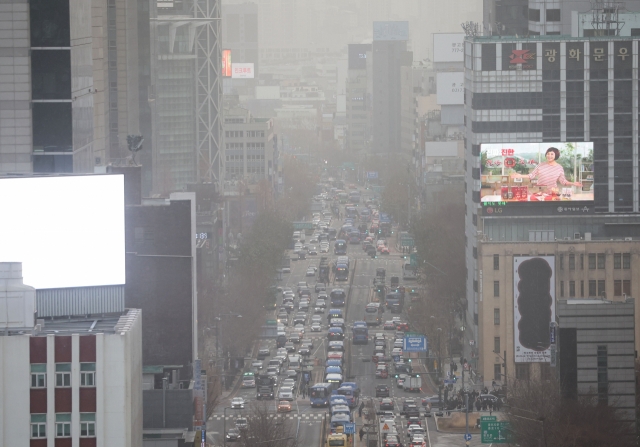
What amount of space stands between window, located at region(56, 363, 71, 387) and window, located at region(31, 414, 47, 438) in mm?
1056

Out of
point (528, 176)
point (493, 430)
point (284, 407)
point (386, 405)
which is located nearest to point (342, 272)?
point (528, 176)

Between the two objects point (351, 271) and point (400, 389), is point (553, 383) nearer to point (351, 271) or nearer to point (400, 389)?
point (400, 389)

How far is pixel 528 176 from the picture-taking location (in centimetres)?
11450

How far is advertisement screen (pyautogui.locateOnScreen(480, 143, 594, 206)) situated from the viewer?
11450 centimetres

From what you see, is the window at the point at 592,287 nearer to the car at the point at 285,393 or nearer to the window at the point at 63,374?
the car at the point at 285,393

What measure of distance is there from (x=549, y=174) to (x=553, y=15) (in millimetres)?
14184

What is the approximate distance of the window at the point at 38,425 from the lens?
50.0 m

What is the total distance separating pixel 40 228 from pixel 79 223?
1.27 metres

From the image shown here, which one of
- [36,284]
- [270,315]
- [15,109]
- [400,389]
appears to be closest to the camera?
[36,284]

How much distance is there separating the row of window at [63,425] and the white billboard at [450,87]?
148 m

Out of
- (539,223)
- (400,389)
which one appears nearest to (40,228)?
(400,389)

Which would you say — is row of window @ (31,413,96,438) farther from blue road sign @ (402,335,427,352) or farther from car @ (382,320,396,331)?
car @ (382,320,396,331)

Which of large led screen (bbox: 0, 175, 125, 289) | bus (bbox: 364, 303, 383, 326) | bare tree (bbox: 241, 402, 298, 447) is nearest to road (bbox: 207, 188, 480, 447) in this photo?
bus (bbox: 364, 303, 383, 326)

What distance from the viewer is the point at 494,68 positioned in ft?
379
